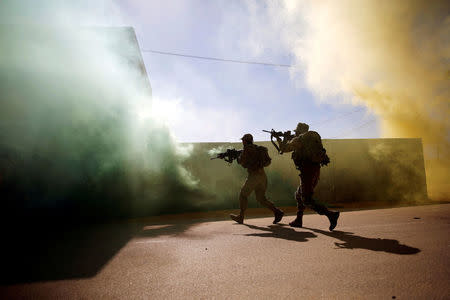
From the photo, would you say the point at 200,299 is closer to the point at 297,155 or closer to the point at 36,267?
the point at 36,267

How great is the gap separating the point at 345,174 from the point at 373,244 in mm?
7957

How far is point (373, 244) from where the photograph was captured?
10.3 ft

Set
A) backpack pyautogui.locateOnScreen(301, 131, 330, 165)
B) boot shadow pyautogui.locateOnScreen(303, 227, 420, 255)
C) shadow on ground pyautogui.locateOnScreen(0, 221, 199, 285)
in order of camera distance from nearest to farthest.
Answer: shadow on ground pyautogui.locateOnScreen(0, 221, 199, 285) < boot shadow pyautogui.locateOnScreen(303, 227, 420, 255) < backpack pyautogui.locateOnScreen(301, 131, 330, 165)

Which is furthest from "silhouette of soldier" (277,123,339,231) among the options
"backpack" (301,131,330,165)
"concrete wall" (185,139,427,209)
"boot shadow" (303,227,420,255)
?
"concrete wall" (185,139,427,209)

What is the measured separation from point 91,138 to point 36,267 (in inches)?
222

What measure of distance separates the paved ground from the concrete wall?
232 inches

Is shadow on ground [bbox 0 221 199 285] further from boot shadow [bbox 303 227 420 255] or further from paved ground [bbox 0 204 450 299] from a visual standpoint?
boot shadow [bbox 303 227 420 255]

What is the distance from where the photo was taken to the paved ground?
192cm

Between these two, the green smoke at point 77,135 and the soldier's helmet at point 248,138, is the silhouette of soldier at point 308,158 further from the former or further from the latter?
the green smoke at point 77,135

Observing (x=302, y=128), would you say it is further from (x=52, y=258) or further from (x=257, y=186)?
(x=52, y=258)

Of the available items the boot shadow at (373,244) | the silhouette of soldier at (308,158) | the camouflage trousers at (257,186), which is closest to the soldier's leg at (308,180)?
the silhouette of soldier at (308,158)

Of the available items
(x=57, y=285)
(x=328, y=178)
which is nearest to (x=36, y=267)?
(x=57, y=285)

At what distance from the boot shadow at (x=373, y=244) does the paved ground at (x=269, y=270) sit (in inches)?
0.4

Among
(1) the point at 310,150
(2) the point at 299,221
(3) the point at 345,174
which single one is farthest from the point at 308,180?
(3) the point at 345,174
